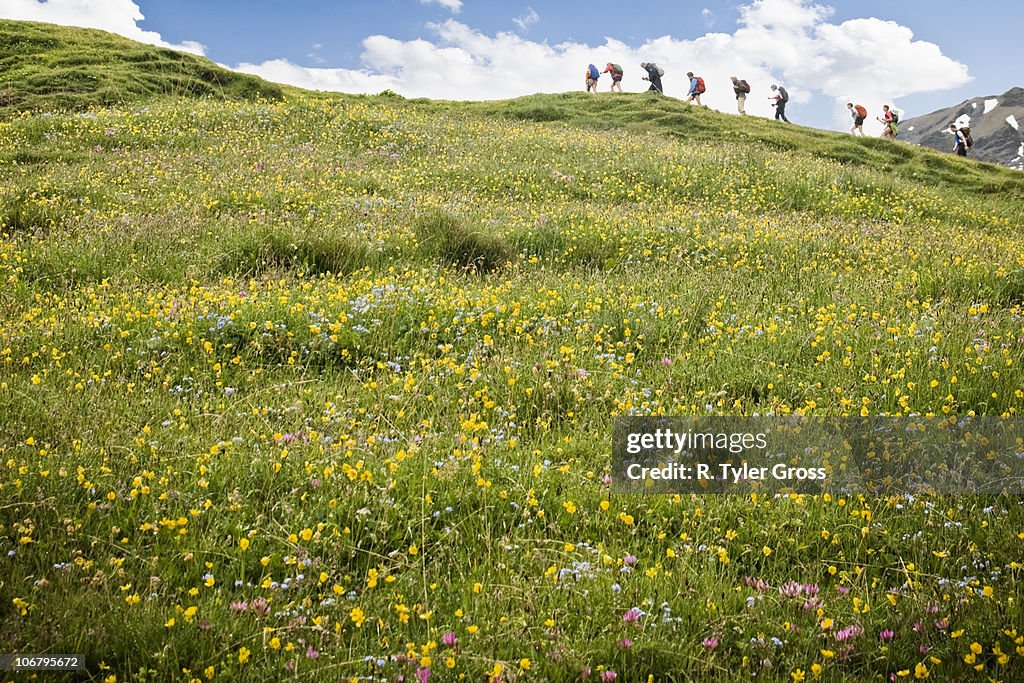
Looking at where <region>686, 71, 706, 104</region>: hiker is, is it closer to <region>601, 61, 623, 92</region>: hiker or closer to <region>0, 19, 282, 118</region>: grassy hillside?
<region>601, 61, 623, 92</region>: hiker

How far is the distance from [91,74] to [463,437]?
3010 cm

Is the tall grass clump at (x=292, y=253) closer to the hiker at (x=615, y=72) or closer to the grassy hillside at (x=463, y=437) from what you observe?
the grassy hillside at (x=463, y=437)

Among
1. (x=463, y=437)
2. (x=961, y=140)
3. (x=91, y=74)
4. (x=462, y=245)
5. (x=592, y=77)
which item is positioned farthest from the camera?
(x=592, y=77)

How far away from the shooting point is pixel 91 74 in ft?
89.9

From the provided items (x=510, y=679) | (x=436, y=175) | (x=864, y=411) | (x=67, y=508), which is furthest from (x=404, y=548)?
(x=436, y=175)

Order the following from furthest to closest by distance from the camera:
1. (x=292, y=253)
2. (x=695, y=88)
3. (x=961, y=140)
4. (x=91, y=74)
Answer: (x=695, y=88) < (x=961, y=140) < (x=91, y=74) < (x=292, y=253)

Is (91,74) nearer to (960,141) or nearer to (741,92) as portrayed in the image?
(741,92)

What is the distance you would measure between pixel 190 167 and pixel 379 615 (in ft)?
47.6

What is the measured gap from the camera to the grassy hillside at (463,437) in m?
3.39

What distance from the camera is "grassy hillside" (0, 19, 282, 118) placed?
24.9 m

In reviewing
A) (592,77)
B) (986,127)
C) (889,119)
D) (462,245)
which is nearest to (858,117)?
(889,119)

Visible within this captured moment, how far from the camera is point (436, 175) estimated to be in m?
16.4

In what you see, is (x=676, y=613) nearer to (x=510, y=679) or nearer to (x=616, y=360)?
(x=510, y=679)

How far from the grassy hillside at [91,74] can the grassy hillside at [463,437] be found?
15.9 meters
